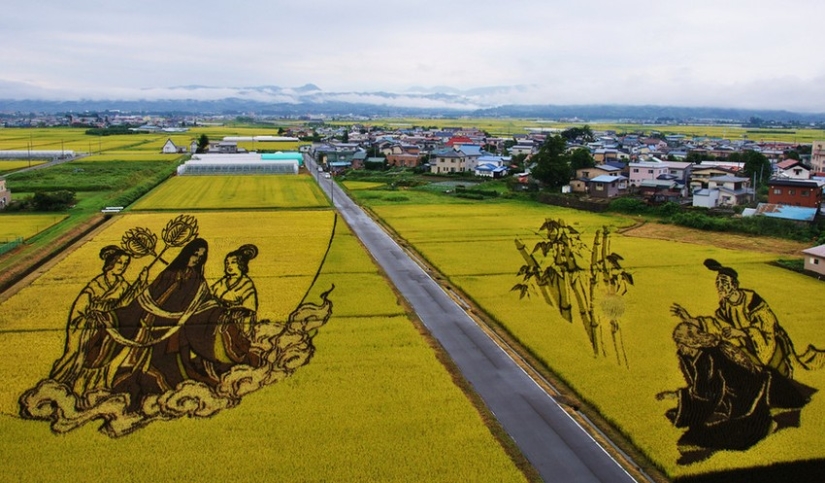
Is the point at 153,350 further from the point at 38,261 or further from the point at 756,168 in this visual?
the point at 756,168

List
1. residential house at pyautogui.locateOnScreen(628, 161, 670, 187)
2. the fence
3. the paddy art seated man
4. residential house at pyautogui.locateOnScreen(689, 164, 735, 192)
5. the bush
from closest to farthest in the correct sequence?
1. the paddy art seated man
2. the fence
3. the bush
4. residential house at pyautogui.locateOnScreen(689, 164, 735, 192)
5. residential house at pyautogui.locateOnScreen(628, 161, 670, 187)

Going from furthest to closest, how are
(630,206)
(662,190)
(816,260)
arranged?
(662,190)
(630,206)
(816,260)

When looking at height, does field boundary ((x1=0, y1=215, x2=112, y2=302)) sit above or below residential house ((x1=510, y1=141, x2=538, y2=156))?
below

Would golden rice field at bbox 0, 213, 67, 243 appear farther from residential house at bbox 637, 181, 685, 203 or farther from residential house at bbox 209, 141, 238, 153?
residential house at bbox 209, 141, 238, 153

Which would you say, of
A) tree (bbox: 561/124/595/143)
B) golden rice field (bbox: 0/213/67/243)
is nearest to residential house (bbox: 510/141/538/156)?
tree (bbox: 561/124/595/143)

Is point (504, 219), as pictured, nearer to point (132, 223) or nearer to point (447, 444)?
point (132, 223)

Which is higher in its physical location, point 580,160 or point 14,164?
point 580,160

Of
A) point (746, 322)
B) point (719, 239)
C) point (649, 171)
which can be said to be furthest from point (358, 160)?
point (746, 322)
